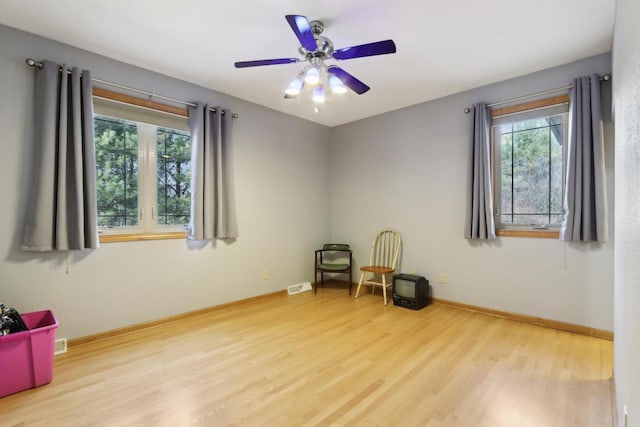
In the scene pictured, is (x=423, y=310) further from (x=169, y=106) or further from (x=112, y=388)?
(x=169, y=106)

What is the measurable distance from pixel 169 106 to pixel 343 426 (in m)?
3.28

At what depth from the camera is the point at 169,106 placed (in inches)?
129

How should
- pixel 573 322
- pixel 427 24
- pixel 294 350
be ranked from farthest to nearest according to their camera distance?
pixel 573 322, pixel 294 350, pixel 427 24

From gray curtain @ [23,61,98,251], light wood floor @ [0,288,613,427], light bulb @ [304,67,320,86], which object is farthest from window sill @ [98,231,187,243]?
light bulb @ [304,67,320,86]

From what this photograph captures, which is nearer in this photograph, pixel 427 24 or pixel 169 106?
pixel 427 24

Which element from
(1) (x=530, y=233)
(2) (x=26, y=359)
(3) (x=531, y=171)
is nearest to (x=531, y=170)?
(3) (x=531, y=171)

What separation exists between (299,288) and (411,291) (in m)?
1.62

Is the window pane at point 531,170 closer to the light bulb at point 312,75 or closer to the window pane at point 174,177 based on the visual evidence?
the light bulb at point 312,75

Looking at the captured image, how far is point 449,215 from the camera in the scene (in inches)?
149

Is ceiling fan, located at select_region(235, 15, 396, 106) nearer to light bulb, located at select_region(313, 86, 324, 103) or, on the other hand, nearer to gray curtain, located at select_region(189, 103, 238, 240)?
light bulb, located at select_region(313, 86, 324, 103)

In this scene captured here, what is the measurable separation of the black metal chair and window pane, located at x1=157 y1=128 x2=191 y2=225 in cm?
194

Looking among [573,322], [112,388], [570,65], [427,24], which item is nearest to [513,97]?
[570,65]

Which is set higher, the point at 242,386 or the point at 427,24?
the point at 427,24

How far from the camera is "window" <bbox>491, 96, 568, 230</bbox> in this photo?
3.13 m
